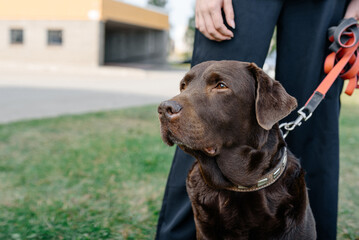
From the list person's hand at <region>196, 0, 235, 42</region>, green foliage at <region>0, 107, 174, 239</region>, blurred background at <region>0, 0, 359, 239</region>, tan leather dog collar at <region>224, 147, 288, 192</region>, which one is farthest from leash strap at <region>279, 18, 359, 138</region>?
green foliage at <region>0, 107, 174, 239</region>

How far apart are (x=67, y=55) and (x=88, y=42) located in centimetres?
177

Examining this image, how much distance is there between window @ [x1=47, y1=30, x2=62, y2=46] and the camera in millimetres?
24516

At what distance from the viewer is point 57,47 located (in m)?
24.3

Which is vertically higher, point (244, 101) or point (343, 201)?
point (244, 101)

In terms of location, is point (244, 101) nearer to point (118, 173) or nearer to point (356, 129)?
point (118, 173)

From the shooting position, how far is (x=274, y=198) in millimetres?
1915

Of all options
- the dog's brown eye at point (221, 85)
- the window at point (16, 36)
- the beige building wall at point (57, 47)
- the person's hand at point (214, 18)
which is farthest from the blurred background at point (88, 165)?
the window at point (16, 36)

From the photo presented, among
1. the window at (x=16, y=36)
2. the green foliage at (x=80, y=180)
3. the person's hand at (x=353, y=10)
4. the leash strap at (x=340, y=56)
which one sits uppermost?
the window at (x=16, y=36)

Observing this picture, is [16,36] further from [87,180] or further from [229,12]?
[229,12]

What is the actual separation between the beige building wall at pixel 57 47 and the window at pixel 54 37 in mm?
226

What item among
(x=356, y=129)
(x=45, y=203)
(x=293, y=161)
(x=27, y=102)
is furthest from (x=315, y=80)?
(x=27, y=102)

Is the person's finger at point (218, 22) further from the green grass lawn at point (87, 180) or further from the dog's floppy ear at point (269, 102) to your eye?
the green grass lawn at point (87, 180)

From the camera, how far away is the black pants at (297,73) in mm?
2146

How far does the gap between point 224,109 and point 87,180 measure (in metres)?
2.54
